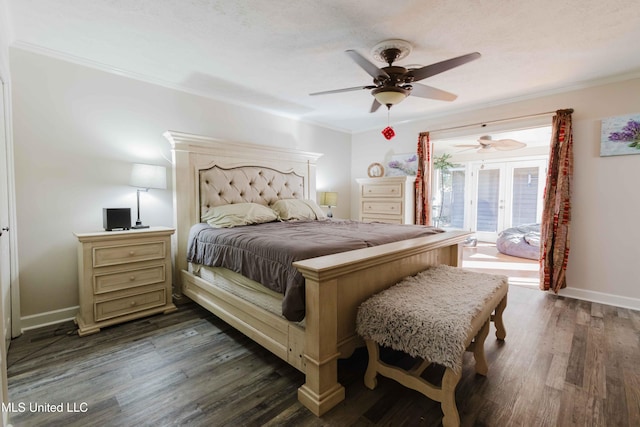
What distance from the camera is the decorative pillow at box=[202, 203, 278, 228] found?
2.77 metres

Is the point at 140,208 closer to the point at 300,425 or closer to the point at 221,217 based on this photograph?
the point at 221,217

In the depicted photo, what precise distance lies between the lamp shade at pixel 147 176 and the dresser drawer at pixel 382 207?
2.99 meters

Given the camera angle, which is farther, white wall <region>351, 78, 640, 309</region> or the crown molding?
white wall <region>351, 78, 640, 309</region>

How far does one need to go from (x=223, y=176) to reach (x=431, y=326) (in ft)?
8.90

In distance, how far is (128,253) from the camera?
247cm

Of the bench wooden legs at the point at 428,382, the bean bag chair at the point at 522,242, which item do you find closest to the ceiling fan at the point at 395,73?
the bench wooden legs at the point at 428,382

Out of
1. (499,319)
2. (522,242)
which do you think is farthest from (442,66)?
(522,242)

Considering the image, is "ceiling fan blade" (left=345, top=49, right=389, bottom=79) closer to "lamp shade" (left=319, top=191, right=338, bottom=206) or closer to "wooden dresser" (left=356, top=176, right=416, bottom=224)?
"wooden dresser" (left=356, top=176, right=416, bottom=224)

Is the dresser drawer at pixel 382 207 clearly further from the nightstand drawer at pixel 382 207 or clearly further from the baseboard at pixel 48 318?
the baseboard at pixel 48 318

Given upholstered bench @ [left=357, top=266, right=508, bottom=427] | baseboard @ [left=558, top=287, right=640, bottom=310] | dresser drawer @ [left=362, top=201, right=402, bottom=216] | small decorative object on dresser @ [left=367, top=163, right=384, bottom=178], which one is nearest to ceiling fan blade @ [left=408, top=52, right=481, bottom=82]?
upholstered bench @ [left=357, top=266, right=508, bottom=427]

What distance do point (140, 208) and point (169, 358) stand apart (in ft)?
5.32

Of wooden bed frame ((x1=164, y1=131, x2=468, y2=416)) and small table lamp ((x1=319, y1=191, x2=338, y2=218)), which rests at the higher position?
small table lamp ((x1=319, y1=191, x2=338, y2=218))

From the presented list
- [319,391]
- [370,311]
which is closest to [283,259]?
[370,311]

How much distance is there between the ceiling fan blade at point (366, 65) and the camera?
6.06 feet
